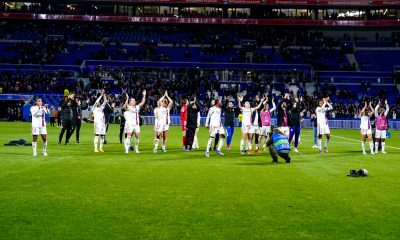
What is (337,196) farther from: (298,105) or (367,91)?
(367,91)

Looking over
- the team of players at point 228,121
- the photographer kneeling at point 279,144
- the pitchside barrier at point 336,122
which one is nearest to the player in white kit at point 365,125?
the team of players at point 228,121

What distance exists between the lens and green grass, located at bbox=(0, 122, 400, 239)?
33.1ft

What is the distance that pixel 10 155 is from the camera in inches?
907

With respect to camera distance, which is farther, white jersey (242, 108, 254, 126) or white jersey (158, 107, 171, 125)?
white jersey (158, 107, 171, 125)

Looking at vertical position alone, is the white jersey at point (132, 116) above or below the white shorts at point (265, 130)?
above

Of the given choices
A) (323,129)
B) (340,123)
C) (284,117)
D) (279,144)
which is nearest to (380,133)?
(323,129)

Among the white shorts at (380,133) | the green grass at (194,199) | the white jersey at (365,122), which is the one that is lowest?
the green grass at (194,199)

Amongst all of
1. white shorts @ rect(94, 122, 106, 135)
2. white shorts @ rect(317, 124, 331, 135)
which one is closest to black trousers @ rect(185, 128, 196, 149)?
white shorts @ rect(94, 122, 106, 135)

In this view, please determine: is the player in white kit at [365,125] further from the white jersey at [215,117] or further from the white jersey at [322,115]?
the white jersey at [215,117]

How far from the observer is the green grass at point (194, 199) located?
10102 mm

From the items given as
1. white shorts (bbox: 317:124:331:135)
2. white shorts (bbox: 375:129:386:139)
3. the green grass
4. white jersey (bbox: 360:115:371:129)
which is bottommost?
the green grass

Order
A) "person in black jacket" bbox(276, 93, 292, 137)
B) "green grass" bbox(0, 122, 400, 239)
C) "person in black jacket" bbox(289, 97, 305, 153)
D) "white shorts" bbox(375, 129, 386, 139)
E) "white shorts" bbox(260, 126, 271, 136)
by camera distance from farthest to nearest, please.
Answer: "white shorts" bbox(260, 126, 271, 136) → "white shorts" bbox(375, 129, 386, 139) → "person in black jacket" bbox(289, 97, 305, 153) → "person in black jacket" bbox(276, 93, 292, 137) → "green grass" bbox(0, 122, 400, 239)

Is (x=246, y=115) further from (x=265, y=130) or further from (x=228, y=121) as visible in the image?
(x=265, y=130)

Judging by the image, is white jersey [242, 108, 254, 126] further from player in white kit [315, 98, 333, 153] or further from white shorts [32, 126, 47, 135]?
white shorts [32, 126, 47, 135]
